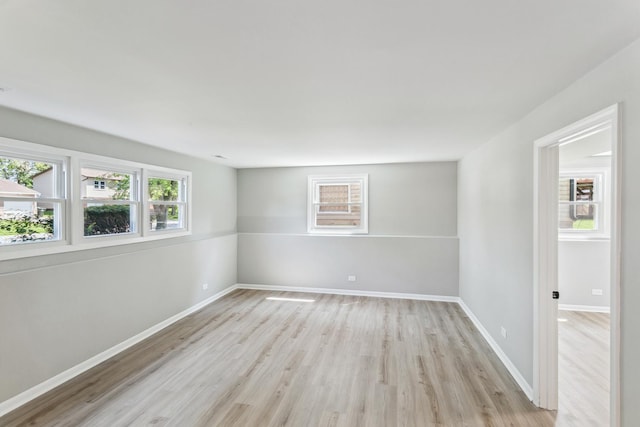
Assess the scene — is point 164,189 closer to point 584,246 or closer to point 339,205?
point 339,205

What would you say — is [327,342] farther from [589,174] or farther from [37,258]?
[589,174]

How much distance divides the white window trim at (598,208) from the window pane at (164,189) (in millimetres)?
6072

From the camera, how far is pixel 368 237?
18.5 ft

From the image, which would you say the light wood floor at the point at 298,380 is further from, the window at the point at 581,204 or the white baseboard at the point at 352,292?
the window at the point at 581,204

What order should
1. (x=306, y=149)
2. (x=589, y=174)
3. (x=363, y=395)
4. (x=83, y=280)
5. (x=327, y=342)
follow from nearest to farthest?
(x=363, y=395), (x=83, y=280), (x=327, y=342), (x=306, y=149), (x=589, y=174)

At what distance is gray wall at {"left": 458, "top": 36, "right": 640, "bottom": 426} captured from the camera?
1.53m

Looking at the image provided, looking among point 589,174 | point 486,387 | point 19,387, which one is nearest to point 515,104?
point 486,387

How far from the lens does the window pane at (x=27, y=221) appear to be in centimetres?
261

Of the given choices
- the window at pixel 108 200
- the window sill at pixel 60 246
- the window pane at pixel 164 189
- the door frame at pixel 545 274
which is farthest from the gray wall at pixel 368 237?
the door frame at pixel 545 274

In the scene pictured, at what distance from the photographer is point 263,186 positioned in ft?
20.4

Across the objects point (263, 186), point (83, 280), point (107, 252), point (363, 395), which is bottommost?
point (363, 395)

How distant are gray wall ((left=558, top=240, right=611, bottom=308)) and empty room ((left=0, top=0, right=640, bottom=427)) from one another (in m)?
0.03

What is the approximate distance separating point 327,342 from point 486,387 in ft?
5.61

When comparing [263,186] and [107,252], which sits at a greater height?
[263,186]
